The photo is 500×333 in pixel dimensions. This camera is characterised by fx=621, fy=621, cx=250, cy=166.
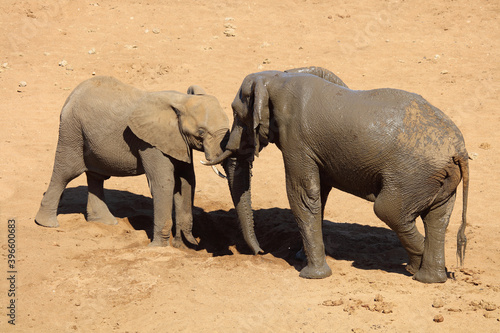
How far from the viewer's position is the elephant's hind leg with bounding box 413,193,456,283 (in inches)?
272

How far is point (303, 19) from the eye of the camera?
2062 centimetres

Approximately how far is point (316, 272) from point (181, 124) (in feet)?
9.06

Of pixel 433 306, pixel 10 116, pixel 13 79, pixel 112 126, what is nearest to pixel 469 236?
pixel 433 306

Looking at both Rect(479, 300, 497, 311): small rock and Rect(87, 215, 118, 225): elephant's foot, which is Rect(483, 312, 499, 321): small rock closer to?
Rect(479, 300, 497, 311): small rock

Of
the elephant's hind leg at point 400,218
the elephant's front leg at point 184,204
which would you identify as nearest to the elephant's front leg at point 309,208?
the elephant's hind leg at point 400,218

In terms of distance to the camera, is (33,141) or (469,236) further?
(33,141)

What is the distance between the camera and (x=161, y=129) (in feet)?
27.8

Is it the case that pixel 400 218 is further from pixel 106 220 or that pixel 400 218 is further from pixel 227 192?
pixel 227 192

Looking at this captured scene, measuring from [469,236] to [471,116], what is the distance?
233 inches

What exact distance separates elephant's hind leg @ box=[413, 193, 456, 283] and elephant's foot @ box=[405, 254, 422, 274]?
0.15m

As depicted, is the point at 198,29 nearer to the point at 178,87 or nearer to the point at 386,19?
the point at 178,87

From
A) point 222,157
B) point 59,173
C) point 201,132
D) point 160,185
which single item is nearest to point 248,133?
point 222,157

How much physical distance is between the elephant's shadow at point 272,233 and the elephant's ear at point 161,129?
1.40 meters

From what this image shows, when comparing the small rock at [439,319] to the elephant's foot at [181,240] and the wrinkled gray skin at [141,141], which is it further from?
the elephant's foot at [181,240]
